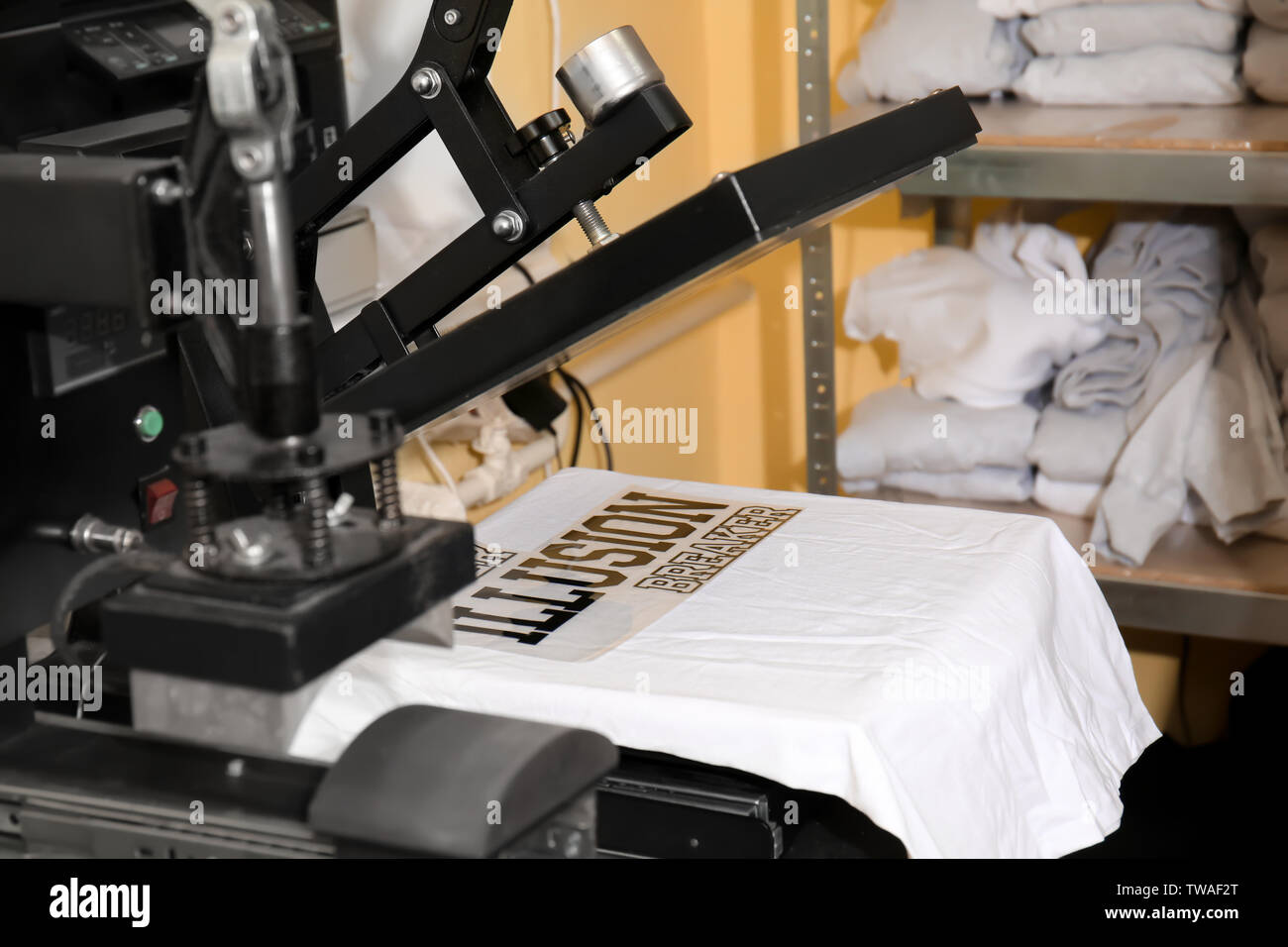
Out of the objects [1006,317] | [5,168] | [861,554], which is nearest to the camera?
[5,168]

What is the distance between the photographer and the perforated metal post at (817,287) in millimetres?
1554

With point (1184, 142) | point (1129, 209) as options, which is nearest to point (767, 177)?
point (1184, 142)

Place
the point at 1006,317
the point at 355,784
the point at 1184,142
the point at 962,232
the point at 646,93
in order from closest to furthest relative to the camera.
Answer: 1. the point at 355,784
2. the point at 646,93
3. the point at 1184,142
4. the point at 1006,317
5. the point at 962,232

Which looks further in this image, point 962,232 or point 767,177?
point 962,232

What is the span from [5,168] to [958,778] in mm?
584

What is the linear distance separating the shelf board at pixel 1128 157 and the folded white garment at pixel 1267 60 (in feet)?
0.09

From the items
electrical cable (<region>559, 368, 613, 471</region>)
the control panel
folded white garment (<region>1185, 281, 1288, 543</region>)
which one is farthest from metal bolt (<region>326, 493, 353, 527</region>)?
folded white garment (<region>1185, 281, 1288, 543</region>)

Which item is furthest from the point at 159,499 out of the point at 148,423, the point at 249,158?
the point at 249,158

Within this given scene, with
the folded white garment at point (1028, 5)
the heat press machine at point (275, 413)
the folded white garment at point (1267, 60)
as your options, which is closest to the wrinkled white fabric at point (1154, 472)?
the folded white garment at point (1267, 60)

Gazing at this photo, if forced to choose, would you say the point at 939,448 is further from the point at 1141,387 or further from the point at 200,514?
the point at 200,514

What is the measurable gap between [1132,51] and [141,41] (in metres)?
1.10

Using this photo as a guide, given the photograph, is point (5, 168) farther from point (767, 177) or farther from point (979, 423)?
point (979, 423)

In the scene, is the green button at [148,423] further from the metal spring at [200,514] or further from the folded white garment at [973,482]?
the folded white garment at [973,482]
